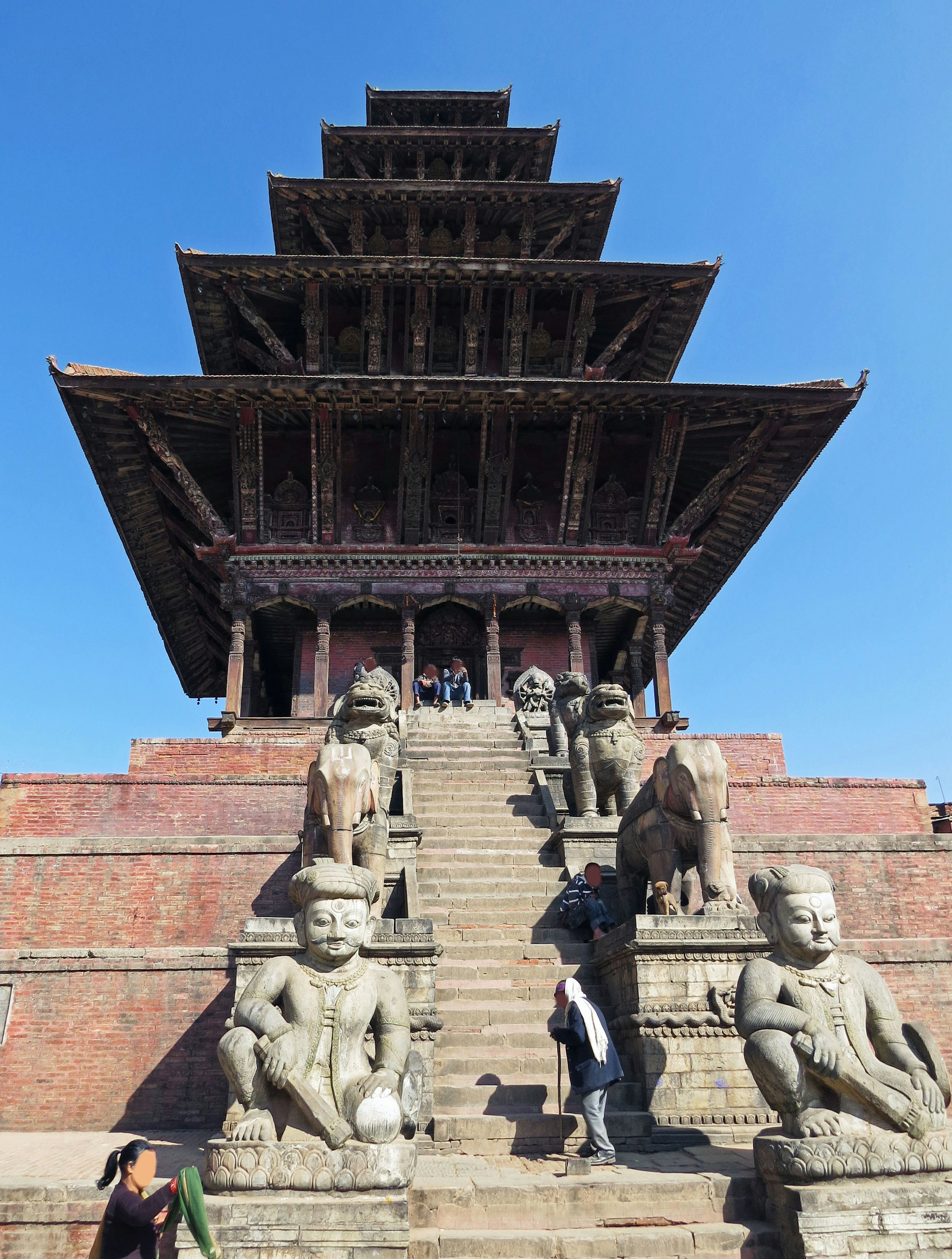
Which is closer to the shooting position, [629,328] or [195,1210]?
[195,1210]

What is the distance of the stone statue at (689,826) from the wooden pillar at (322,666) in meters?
12.0

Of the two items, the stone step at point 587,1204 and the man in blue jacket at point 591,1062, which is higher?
the man in blue jacket at point 591,1062

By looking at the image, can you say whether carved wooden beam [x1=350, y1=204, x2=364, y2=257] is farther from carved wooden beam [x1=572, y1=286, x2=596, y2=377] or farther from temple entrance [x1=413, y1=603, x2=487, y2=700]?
temple entrance [x1=413, y1=603, x2=487, y2=700]

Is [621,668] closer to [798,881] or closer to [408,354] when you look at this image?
[408,354]

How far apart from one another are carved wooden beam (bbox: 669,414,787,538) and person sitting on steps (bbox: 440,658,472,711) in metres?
5.71

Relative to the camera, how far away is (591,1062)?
5.38 meters

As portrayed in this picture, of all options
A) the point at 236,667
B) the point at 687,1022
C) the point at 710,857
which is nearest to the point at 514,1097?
the point at 687,1022

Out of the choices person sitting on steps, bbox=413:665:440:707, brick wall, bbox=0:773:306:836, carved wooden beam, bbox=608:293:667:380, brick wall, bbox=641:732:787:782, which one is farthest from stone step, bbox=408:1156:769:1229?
carved wooden beam, bbox=608:293:667:380

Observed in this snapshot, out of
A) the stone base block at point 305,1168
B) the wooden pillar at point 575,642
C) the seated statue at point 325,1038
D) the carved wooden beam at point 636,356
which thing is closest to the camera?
the stone base block at point 305,1168

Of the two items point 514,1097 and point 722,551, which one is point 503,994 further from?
point 722,551

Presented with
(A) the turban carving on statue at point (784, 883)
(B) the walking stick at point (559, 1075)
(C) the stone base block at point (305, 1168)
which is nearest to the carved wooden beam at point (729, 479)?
(B) the walking stick at point (559, 1075)

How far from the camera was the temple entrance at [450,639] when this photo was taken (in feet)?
69.1

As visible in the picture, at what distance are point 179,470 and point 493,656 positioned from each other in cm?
750

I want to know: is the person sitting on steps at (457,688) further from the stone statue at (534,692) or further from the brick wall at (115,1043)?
the brick wall at (115,1043)
